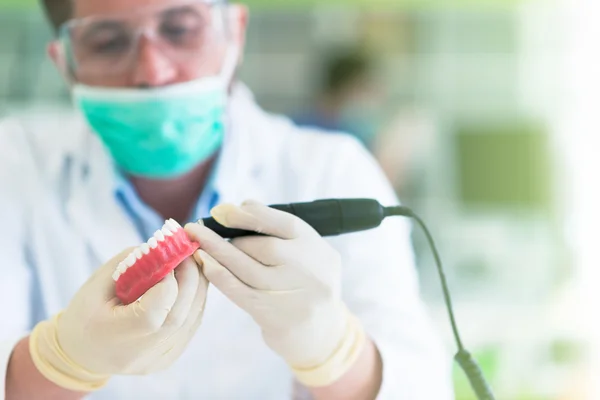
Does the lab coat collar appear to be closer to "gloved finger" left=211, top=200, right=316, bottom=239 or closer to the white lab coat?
the white lab coat

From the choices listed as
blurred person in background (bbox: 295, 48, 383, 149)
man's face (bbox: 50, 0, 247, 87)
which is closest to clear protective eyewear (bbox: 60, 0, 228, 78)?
man's face (bbox: 50, 0, 247, 87)

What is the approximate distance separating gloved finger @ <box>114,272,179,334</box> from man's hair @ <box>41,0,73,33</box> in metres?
0.41

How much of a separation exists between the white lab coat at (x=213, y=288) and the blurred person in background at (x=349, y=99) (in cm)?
35

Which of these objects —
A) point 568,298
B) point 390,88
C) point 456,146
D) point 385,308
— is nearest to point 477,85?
point 456,146

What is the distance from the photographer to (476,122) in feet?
5.99

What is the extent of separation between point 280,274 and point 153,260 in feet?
0.36

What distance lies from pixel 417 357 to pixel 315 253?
17 centimetres

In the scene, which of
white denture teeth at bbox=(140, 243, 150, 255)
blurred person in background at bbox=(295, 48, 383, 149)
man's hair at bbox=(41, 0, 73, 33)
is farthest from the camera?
blurred person in background at bbox=(295, 48, 383, 149)

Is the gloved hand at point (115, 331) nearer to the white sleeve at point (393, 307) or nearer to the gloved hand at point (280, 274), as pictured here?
the gloved hand at point (280, 274)

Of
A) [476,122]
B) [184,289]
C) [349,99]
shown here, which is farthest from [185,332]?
[476,122]

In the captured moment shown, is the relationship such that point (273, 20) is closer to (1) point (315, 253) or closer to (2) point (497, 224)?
(2) point (497, 224)

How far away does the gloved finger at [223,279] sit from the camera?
0.51 metres

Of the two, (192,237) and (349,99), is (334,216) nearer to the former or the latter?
(192,237)

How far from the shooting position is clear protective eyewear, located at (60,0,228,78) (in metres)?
0.68
